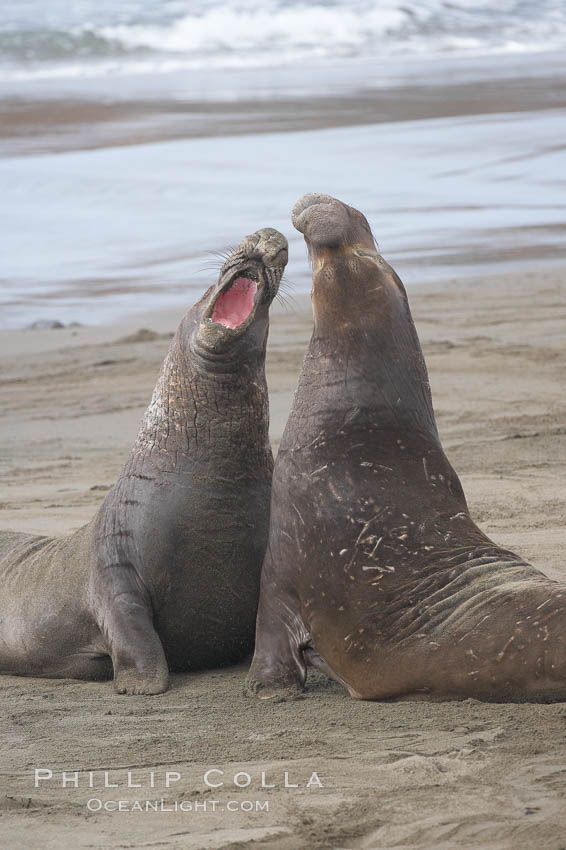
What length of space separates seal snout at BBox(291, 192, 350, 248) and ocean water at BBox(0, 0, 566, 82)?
33.9m

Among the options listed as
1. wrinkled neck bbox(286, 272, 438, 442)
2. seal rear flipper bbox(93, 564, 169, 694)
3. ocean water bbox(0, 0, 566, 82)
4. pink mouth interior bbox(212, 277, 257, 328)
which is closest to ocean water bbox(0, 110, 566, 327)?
pink mouth interior bbox(212, 277, 257, 328)

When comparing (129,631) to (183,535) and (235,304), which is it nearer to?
(183,535)

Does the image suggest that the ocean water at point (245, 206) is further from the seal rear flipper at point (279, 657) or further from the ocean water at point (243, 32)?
the ocean water at point (243, 32)

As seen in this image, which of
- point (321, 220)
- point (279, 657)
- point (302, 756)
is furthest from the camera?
point (321, 220)

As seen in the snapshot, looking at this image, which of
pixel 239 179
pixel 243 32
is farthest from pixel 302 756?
pixel 243 32

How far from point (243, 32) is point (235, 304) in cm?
4073

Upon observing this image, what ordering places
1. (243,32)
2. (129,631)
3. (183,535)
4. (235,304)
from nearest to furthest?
1. (129,631)
2. (183,535)
3. (235,304)
4. (243,32)

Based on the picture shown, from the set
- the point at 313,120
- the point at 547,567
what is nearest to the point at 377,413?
the point at 547,567

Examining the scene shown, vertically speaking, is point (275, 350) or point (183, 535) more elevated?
point (275, 350)

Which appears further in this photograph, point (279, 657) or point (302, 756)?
point (279, 657)

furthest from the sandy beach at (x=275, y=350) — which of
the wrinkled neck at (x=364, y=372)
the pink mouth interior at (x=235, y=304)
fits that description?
the wrinkled neck at (x=364, y=372)

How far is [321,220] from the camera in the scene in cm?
441

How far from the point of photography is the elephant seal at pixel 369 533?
13.0 feet

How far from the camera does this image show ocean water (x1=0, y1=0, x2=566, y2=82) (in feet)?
131
